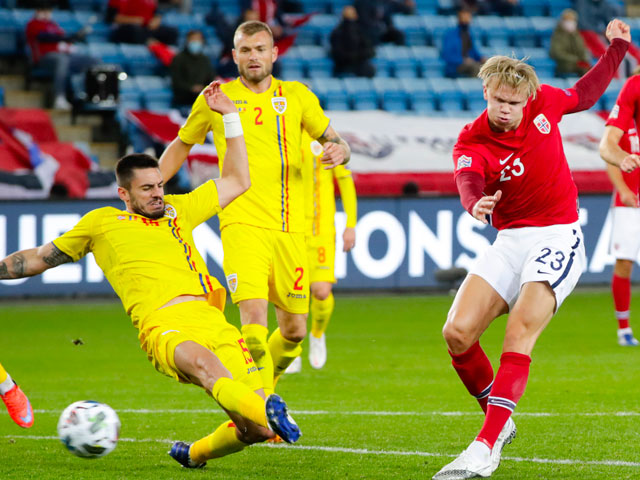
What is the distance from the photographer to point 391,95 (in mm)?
18641

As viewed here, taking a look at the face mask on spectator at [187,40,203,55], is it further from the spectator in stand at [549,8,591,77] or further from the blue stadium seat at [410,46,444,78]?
the spectator in stand at [549,8,591,77]

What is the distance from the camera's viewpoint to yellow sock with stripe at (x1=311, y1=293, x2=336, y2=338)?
9.30 meters

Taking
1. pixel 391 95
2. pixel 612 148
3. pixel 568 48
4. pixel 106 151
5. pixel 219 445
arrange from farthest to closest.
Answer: pixel 568 48
pixel 391 95
pixel 106 151
pixel 612 148
pixel 219 445

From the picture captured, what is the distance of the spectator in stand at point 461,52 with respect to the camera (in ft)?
62.2

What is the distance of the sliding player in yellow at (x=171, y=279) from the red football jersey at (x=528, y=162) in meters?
1.28

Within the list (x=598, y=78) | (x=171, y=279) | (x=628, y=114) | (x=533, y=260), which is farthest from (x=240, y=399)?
(x=628, y=114)

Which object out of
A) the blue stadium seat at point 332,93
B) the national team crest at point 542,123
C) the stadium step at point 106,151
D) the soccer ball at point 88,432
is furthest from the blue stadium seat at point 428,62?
the soccer ball at point 88,432

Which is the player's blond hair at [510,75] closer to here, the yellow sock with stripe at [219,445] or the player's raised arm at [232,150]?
the player's raised arm at [232,150]

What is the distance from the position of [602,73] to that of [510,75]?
822mm

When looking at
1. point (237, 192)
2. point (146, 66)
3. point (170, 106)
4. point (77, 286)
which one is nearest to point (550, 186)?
point (237, 192)

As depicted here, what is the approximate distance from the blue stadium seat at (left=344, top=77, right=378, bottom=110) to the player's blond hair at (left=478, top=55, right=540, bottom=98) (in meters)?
12.7

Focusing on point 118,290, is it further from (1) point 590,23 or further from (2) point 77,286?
(1) point 590,23

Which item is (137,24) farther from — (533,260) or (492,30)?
(533,260)

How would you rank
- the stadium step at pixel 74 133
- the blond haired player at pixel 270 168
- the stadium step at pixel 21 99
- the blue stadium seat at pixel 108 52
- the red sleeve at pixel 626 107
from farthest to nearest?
1. the blue stadium seat at pixel 108 52
2. the stadium step at pixel 21 99
3. the stadium step at pixel 74 133
4. the red sleeve at pixel 626 107
5. the blond haired player at pixel 270 168
